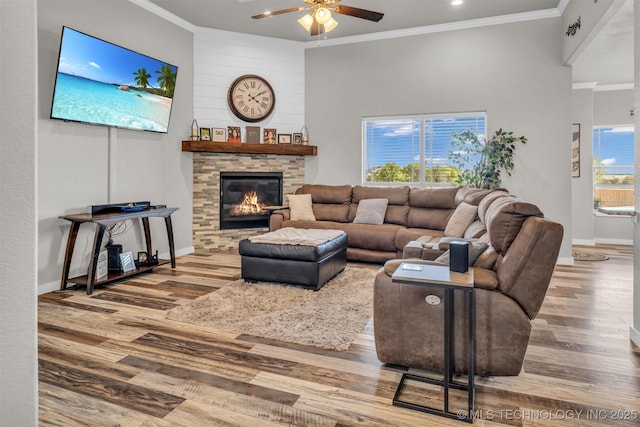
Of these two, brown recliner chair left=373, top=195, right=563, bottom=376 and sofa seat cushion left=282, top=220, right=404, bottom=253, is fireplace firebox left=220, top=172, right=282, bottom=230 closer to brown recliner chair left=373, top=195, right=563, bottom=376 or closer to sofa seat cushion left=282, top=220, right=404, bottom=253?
sofa seat cushion left=282, top=220, right=404, bottom=253

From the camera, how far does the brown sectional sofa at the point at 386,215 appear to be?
4848mm

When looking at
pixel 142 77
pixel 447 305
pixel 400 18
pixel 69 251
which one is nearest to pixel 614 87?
pixel 400 18

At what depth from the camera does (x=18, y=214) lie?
1.05 metres

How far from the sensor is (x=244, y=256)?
3.99m

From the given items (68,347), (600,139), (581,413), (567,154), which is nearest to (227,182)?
(68,347)

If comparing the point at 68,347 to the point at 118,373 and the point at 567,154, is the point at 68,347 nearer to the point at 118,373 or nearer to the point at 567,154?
the point at 118,373

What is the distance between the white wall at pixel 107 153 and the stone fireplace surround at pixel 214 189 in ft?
0.45

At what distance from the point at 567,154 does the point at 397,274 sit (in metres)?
4.38

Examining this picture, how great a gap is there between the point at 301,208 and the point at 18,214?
457 centimetres

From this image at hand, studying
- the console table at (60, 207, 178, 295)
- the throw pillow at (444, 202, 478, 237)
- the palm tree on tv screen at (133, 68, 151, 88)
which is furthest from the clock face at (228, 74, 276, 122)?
the throw pillow at (444, 202, 478, 237)

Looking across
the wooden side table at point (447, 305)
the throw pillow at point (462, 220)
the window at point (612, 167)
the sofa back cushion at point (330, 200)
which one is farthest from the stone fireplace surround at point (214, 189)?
the window at point (612, 167)

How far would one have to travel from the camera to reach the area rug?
17.7ft

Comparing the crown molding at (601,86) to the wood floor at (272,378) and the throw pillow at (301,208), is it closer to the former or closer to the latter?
the wood floor at (272,378)

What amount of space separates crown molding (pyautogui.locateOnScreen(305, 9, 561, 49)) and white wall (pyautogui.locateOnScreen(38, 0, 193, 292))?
82.8 inches
